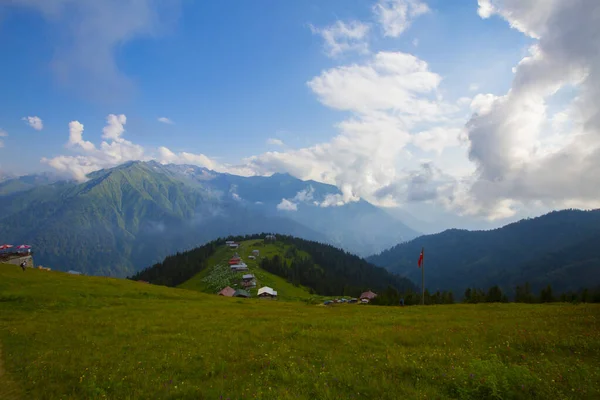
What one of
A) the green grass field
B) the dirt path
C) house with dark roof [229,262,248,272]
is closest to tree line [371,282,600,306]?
the green grass field

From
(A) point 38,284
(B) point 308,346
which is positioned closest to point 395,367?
(B) point 308,346

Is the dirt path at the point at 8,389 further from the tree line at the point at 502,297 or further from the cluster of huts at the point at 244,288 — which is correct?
the cluster of huts at the point at 244,288

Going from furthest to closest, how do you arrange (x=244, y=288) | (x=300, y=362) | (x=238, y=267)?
(x=238, y=267) → (x=244, y=288) → (x=300, y=362)

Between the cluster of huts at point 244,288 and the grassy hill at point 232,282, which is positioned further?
the grassy hill at point 232,282

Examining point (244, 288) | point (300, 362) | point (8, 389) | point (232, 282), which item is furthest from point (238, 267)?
point (300, 362)

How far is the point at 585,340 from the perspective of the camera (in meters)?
13.6

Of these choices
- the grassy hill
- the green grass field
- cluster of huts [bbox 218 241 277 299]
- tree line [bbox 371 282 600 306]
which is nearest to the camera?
the green grass field

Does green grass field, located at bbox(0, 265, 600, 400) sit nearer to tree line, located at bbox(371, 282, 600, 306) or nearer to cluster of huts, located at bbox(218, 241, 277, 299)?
tree line, located at bbox(371, 282, 600, 306)

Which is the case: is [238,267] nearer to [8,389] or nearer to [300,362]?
[8,389]

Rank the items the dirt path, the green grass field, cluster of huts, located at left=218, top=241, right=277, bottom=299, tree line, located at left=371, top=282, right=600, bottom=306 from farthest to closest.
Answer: cluster of huts, located at left=218, top=241, right=277, bottom=299 → tree line, located at left=371, top=282, right=600, bottom=306 → the dirt path → the green grass field

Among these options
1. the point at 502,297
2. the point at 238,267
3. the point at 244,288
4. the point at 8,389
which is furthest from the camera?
the point at 238,267

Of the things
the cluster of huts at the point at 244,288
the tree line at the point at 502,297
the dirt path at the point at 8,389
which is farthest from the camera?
the cluster of huts at the point at 244,288

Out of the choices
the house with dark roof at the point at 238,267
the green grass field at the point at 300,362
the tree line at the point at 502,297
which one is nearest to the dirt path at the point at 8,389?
the green grass field at the point at 300,362

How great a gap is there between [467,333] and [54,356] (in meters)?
22.6
